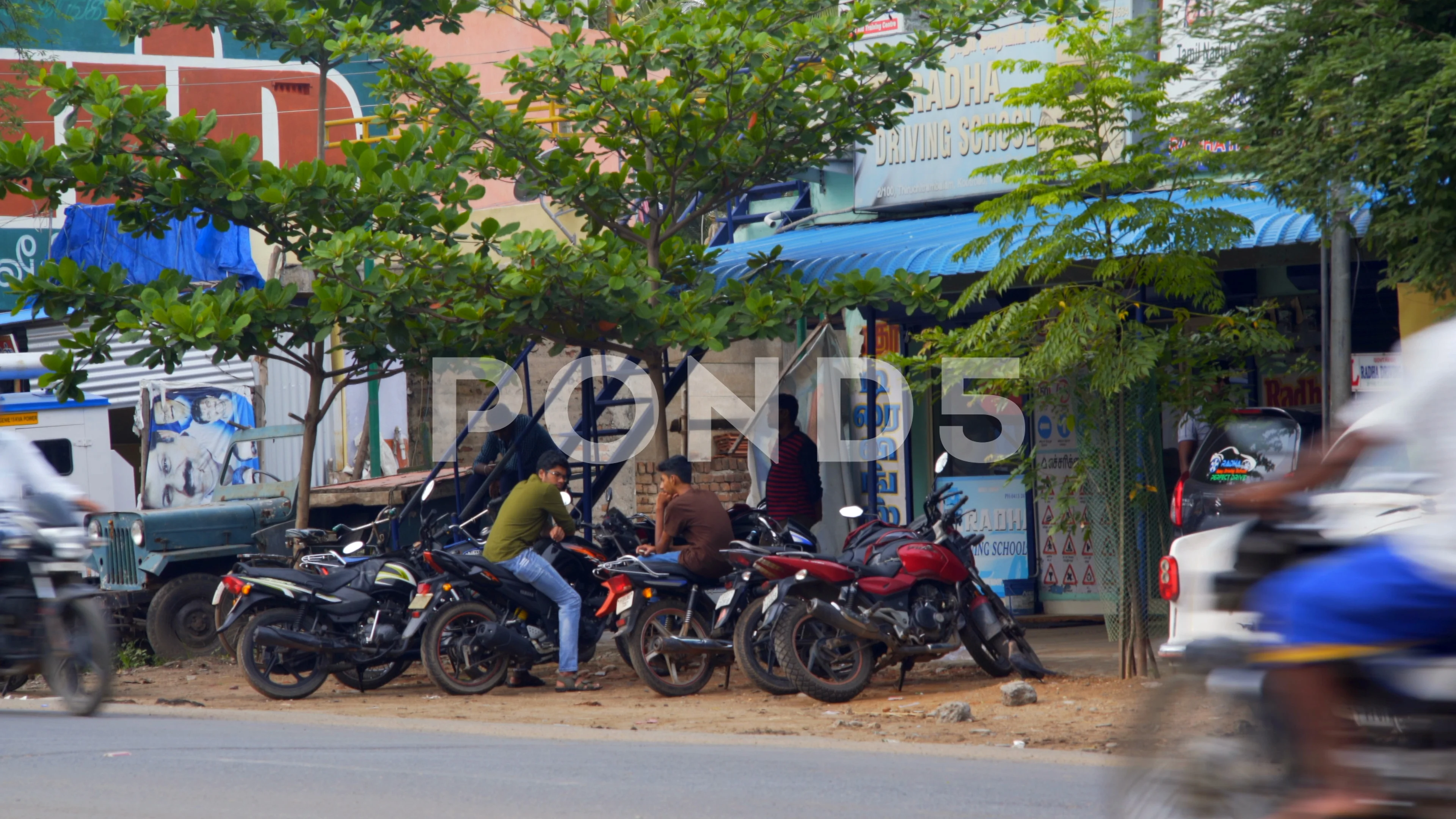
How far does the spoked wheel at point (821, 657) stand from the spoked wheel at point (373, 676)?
2.98 meters

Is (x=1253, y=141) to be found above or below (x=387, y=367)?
above

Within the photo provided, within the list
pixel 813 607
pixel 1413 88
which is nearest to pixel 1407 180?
pixel 1413 88

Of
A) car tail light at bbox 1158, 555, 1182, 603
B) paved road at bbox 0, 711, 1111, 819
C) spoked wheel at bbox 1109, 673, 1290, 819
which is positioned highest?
car tail light at bbox 1158, 555, 1182, 603

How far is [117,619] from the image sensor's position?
13328mm

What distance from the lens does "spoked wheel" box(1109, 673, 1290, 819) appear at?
156 inches

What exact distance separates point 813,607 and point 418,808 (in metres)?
Answer: 4.16

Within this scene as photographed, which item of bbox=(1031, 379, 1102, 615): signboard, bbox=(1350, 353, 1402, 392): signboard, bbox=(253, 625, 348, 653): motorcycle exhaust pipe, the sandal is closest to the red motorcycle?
the sandal

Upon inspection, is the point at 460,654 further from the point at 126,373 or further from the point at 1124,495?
the point at 126,373

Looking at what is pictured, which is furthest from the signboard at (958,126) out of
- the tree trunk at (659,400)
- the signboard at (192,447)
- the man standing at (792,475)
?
the signboard at (192,447)

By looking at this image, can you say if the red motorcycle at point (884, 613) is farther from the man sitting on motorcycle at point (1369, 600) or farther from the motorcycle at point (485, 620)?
the man sitting on motorcycle at point (1369, 600)

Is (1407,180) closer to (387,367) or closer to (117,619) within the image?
(387,367)

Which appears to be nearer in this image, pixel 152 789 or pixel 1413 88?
pixel 152 789

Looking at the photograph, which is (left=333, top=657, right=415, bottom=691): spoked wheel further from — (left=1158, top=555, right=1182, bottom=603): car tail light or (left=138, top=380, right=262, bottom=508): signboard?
(left=1158, top=555, right=1182, bottom=603): car tail light

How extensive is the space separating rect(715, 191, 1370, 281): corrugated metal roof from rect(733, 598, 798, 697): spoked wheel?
2.86m
